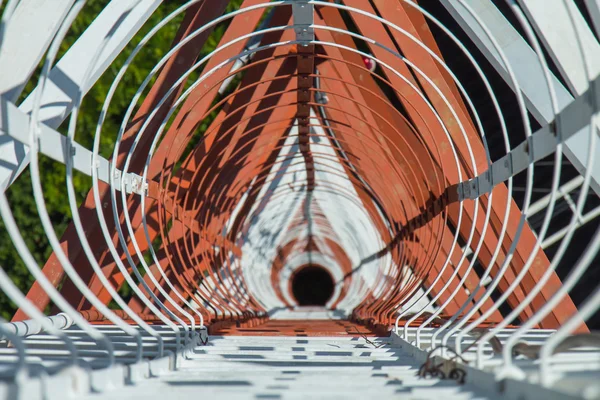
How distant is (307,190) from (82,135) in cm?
647

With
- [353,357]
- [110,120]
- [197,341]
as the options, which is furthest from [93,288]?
[110,120]

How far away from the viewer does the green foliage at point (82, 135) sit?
54.2 feet

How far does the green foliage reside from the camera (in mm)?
16516

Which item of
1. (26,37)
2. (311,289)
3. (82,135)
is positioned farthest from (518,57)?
(311,289)

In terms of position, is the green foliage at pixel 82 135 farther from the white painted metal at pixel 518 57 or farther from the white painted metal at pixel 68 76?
the white painted metal at pixel 518 57

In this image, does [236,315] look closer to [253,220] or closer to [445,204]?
[445,204]

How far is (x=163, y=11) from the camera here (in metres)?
17.1

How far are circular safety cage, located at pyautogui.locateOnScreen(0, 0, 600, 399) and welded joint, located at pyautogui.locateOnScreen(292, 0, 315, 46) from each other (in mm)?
20

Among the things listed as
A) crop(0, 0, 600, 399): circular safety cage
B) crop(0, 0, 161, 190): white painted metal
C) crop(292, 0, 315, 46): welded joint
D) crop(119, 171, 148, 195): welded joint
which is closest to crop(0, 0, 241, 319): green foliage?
crop(0, 0, 600, 399): circular safety cage

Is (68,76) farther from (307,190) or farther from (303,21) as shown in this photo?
(307,190)

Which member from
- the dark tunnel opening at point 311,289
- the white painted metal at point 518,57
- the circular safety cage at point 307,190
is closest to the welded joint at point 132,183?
the circular safety cage at point 307,190

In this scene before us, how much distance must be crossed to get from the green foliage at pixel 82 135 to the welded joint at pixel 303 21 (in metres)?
10.7

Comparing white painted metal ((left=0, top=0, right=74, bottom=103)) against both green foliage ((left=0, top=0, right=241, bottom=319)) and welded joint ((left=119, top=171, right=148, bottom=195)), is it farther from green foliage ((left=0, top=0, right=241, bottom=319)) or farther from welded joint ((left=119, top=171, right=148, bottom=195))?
green foliage ((left=0, top=0, right=241, bottom=319))

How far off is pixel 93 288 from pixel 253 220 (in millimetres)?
6916
